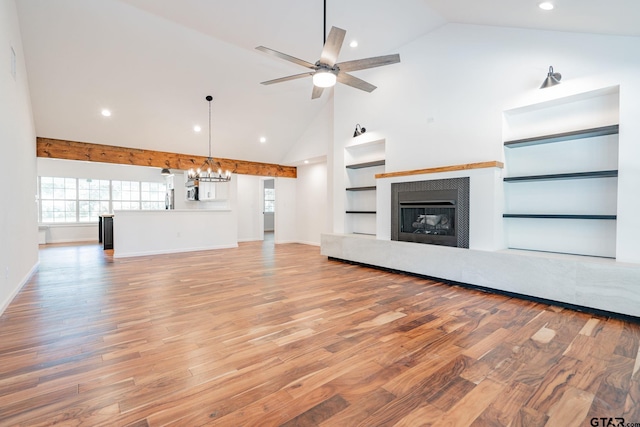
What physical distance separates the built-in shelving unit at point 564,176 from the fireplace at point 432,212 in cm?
57

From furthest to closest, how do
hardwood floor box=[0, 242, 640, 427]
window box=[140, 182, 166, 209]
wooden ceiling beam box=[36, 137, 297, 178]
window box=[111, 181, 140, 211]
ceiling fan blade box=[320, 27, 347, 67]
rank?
window box=[140, 182, 166, 209] → window box=[111, 181, 140, 211] → wooden ceiling beam box=[36, 137, 297, 178] → ceiling fan blade box=[320, 27, 347, 67] → hardwood floor box=[0, 242, 640, 427]

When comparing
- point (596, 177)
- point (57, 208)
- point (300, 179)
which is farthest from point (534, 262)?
point (57, 208)

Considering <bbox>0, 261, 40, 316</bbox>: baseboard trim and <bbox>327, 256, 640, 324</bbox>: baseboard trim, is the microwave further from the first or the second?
<bbox>327, 256, 640, 324</bbox>: baseboard trim

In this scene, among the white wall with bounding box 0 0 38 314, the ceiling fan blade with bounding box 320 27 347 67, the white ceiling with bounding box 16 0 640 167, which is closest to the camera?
the ceiling fan blade with bounding box 320 27 347 67

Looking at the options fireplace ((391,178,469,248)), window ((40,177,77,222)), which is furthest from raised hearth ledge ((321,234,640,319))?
window ((40,177,77,222))

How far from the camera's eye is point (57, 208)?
9.77 metres

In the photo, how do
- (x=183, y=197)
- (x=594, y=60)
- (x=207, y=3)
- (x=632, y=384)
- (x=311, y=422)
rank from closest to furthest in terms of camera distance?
1. (x=311, y=422)
2. (x=632, y=384)
3. (x=594, y=60)
4. (x=207, y=3)
5. (x=183, y=197)

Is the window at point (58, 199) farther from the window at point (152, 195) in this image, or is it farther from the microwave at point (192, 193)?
the microwave at point (192, 193)

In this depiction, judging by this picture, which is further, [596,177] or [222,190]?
[222,190]

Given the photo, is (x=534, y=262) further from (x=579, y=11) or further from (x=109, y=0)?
(x=109, y=0)

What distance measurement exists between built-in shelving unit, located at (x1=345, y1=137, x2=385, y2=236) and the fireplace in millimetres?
912

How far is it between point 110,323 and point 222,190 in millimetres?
6725

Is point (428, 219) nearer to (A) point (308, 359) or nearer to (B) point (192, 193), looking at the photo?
(A) point (308, 359)

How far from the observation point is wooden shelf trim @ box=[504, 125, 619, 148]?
327 cm
